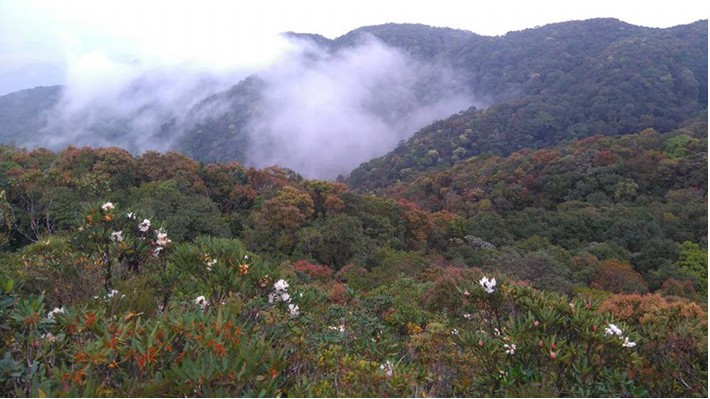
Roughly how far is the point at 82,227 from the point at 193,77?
10751cm

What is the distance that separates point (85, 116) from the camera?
3132 inches

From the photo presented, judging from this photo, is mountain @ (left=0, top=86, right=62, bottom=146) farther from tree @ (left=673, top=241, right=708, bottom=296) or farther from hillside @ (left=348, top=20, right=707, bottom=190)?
tree @ (left=673, top=241, right=708, bottom=296)

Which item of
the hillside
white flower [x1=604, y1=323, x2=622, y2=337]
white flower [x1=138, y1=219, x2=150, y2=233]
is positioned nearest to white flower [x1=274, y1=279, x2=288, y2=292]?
white flower [x1=138, y1=219, x2=150, y2=233]

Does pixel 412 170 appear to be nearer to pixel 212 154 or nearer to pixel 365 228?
pixel 365 228

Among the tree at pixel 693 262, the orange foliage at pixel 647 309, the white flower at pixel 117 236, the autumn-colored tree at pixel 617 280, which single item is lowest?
the tree at pixel 693 262

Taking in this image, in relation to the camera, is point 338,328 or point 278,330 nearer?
point 278,330

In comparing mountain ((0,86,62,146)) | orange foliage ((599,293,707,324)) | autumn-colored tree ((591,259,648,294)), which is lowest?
mountain ((0,86,62,146))

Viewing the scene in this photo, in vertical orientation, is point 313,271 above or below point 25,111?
above

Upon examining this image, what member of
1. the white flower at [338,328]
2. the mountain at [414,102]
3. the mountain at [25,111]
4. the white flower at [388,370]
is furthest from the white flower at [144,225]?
the mountain at [25,111]

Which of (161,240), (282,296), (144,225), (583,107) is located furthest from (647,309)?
(583,107)

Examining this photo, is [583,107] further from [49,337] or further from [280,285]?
[49,337]

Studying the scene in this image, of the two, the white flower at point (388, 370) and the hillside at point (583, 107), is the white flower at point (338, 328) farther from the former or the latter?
the hillside at point (583, 107)

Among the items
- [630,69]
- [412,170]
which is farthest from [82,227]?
[630,69]

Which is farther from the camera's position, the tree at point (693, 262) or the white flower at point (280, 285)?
the tree at point (693, 262)
